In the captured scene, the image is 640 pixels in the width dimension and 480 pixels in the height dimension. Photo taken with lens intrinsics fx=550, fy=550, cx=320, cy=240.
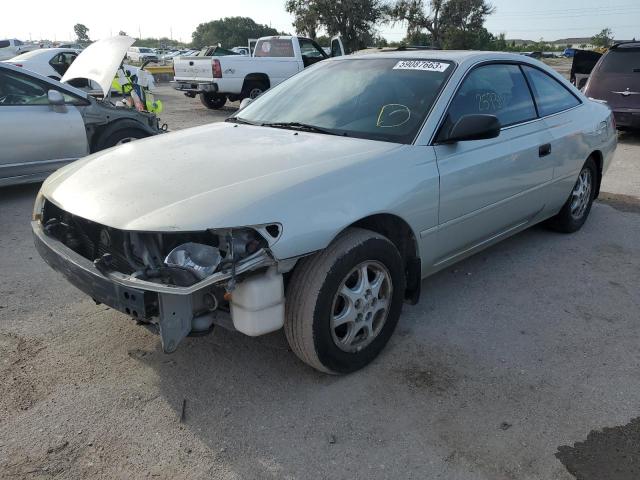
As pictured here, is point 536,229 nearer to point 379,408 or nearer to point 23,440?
point 379,408

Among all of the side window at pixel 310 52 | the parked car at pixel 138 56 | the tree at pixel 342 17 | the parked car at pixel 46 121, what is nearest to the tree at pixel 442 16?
the tree at pixel 342 17

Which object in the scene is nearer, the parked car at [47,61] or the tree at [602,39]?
the parked car at [47,61]

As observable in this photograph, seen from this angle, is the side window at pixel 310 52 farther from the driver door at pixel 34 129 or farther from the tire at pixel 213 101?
the driver door at pixel 34 129

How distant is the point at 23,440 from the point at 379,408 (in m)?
1.61

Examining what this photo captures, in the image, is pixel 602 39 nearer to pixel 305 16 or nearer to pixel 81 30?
pixel 305 16

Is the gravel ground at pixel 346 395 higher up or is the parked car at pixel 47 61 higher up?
the parked car at pixel 47 61

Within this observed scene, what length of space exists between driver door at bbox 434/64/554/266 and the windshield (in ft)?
0.63

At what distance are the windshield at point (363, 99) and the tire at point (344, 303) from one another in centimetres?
78

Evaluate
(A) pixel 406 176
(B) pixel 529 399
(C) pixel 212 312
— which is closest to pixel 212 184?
(C) pixel 212 312

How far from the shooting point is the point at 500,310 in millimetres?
3629

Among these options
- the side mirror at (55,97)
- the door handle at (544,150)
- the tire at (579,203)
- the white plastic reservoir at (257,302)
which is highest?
the side mirror at (55,97)

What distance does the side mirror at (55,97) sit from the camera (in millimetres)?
6168

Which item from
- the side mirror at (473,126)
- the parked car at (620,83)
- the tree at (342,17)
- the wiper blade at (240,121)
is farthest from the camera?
the tree at (342,17)

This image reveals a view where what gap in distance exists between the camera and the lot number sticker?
11.6ft
